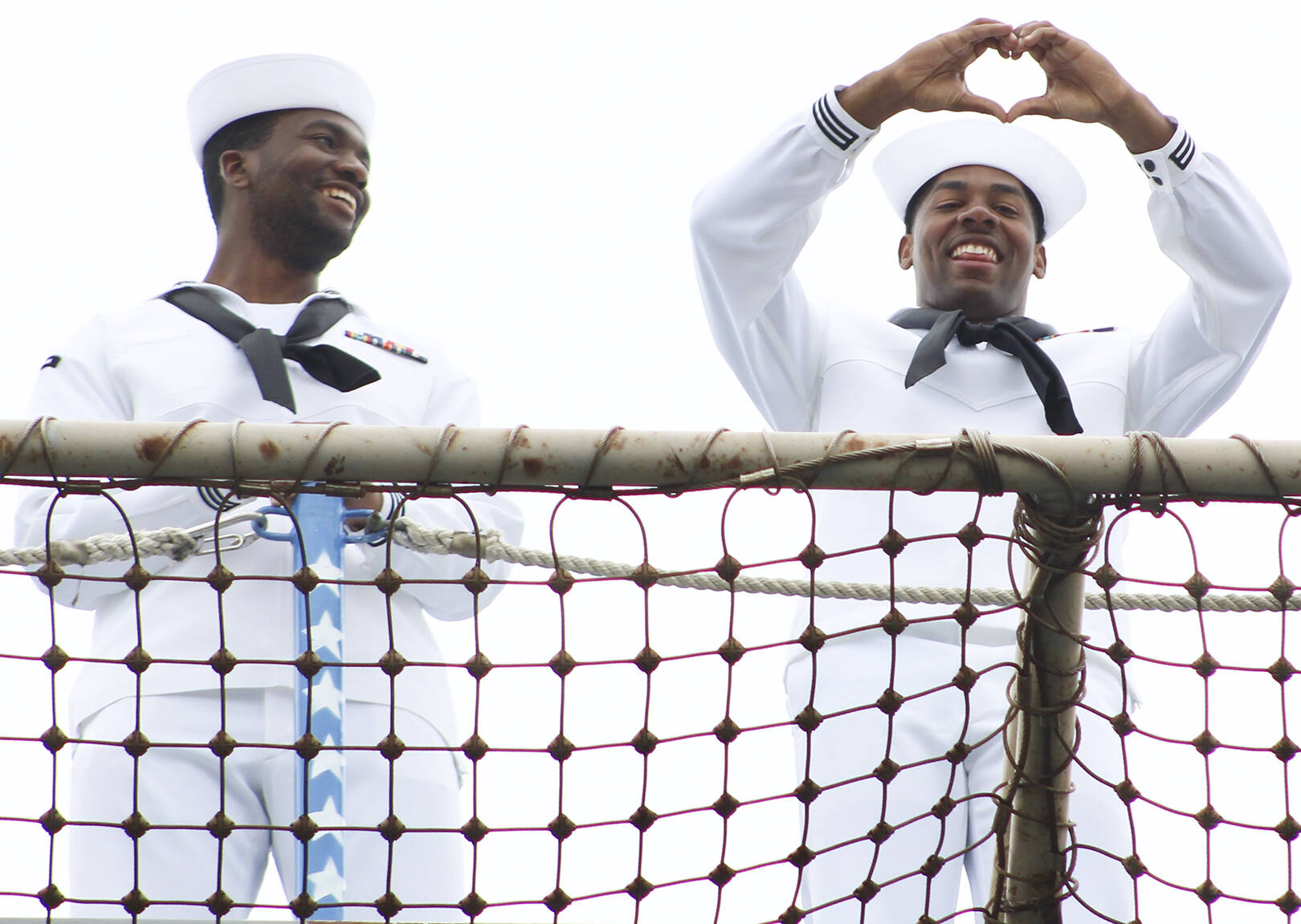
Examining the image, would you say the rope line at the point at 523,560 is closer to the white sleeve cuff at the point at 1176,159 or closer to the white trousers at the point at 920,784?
the white trousers at the point at 920,784

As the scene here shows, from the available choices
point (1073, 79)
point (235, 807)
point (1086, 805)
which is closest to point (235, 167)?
point (235, 807)

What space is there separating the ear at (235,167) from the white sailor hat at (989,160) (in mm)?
1481

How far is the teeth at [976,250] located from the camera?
13.5 ft

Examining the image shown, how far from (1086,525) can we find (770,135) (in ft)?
5.13

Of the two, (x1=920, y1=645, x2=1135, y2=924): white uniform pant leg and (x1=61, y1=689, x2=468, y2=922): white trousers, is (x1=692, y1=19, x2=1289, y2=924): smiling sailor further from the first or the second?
(x1=61, y1=689, x2=468, y2=922): white trousers

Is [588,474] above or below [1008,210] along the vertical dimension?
below

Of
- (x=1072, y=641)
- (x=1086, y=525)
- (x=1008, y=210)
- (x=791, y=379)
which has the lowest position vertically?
(x=1072, y=641)

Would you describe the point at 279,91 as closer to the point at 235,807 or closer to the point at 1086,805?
the point at 235,807

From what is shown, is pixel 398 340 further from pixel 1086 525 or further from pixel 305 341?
pixel 1086 525

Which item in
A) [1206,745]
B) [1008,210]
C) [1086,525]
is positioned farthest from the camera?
[1008,210]

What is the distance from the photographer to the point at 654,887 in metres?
2.75

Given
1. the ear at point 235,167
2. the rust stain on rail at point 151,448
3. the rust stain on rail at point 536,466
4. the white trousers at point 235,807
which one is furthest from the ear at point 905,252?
the rust stain on rail at point 151,448

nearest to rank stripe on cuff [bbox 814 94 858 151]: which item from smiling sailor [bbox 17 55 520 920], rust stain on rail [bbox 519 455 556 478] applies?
smiling sailor [bbox 17 55 520 920]

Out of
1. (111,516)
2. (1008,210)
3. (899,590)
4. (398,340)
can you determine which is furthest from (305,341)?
(1008,210)
